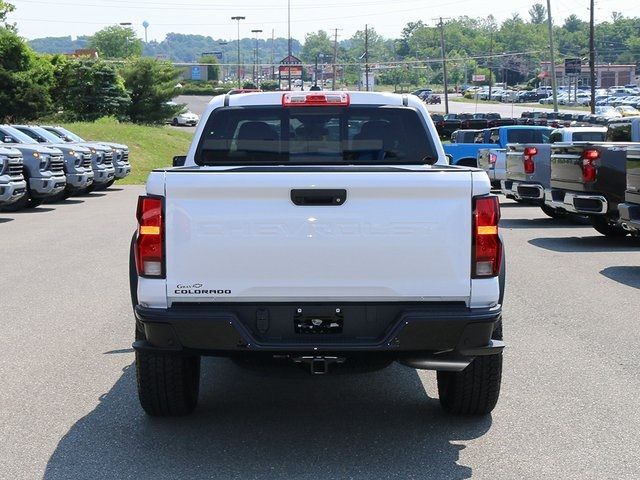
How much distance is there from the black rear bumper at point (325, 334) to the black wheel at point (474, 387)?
2.08 ft

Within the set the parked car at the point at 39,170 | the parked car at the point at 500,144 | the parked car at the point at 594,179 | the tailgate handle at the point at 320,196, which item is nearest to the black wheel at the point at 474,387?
the tailgate handle at the point at 320,196

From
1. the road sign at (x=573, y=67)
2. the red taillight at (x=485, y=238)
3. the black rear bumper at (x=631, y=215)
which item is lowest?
the black rear bumper at (x=631, y=215)

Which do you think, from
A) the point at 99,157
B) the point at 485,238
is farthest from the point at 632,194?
the point at 99,157

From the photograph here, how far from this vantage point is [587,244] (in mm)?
17484

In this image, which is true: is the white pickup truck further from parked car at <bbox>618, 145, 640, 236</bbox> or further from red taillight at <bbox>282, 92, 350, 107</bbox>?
parked car at <bbox>618, 145, 640, 236</bbox>

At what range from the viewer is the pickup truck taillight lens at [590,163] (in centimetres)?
1711

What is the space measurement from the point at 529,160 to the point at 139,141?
30876 millimetres

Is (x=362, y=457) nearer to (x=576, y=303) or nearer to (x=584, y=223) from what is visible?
(x=576, y=303)

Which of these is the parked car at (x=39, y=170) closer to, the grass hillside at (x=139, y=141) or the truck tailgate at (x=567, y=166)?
the truck tailgate at (x=567, y=166)

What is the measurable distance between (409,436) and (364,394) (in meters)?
1.14

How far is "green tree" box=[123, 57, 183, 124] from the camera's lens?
2422 inches

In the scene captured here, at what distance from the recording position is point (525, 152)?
21.5 meters

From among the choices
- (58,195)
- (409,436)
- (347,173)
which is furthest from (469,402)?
(58,195)

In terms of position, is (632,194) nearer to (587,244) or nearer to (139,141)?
(587,244)
